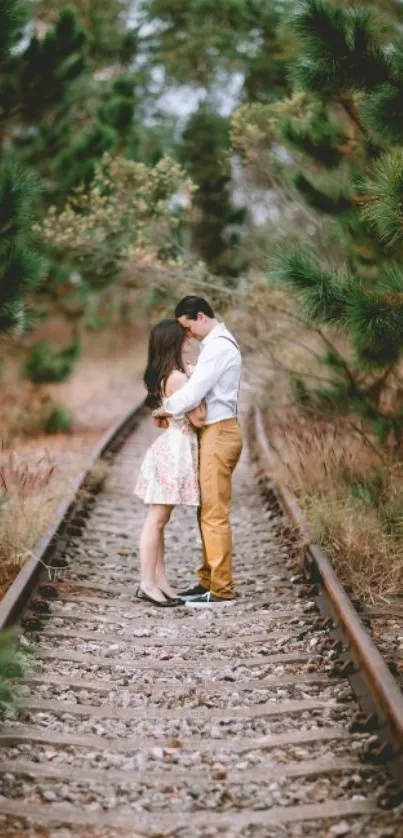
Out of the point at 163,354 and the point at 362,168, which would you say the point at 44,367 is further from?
the point at 163,354

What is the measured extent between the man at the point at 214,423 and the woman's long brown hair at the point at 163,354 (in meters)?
0.08

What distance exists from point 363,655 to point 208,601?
1893mm

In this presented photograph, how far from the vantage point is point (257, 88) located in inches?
646

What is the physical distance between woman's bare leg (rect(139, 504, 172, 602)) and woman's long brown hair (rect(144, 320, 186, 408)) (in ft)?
2.37

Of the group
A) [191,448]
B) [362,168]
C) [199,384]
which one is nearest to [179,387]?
[199,384]

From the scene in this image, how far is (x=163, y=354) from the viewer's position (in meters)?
6.62

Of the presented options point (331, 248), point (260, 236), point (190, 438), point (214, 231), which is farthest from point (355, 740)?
point (214, 231)

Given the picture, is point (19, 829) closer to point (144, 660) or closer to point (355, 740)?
point (355, 740)

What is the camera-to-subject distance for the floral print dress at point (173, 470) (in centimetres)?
665

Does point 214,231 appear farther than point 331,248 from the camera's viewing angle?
Yes

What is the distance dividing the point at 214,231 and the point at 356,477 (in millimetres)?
12328

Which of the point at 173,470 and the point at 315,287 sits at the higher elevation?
the point at 315,287

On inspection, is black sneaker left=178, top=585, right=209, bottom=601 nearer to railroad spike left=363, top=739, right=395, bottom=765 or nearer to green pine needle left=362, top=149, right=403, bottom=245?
green pine needle left=362, top=149, right=403, bottom=245

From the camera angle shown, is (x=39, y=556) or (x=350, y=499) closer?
(x=39, y=556)
